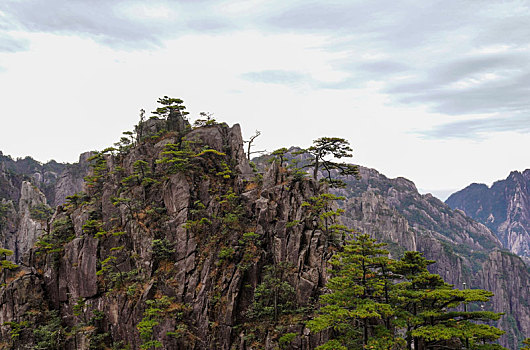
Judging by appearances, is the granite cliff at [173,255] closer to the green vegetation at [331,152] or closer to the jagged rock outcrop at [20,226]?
the green vegetation at [331,152]

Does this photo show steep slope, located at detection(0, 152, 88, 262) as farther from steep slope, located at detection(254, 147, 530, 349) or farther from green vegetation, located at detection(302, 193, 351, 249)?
steep slope, located at detection(254, 147, 530, 349)

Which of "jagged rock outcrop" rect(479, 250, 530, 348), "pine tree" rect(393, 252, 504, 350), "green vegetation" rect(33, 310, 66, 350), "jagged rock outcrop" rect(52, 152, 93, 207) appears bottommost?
"jagged rock outcrop" rect(479, 250, 530, 348)

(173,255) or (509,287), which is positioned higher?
(173,255)

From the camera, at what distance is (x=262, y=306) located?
31.0 m

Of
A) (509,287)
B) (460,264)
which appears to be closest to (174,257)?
(460,264)

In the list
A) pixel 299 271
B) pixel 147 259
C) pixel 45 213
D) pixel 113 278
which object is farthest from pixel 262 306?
pixel 45 213

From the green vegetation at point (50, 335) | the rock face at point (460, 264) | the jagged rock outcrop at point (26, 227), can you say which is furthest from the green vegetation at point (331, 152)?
the rock face at point (460, 264)

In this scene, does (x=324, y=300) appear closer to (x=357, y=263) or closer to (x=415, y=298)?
(x=357, y=263)

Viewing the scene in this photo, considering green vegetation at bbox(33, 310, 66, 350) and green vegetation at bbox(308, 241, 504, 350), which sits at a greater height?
green vegetation at bbox(308, 241, 504, 350)

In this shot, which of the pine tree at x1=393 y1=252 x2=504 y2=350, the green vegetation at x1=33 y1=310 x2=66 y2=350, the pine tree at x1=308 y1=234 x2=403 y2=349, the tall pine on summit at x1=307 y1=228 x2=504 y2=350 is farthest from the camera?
the green vegetation at x1=33 y1=310 x2=66 y2=350

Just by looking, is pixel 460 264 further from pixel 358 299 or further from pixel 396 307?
pixel 358 299

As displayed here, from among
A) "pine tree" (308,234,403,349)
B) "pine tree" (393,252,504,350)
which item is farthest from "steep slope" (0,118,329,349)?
"pine tree" (393,252,504,350)

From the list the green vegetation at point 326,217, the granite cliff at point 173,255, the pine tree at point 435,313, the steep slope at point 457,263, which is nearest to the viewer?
the pine tree at point 435,313

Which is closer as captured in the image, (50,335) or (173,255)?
(50,335)
